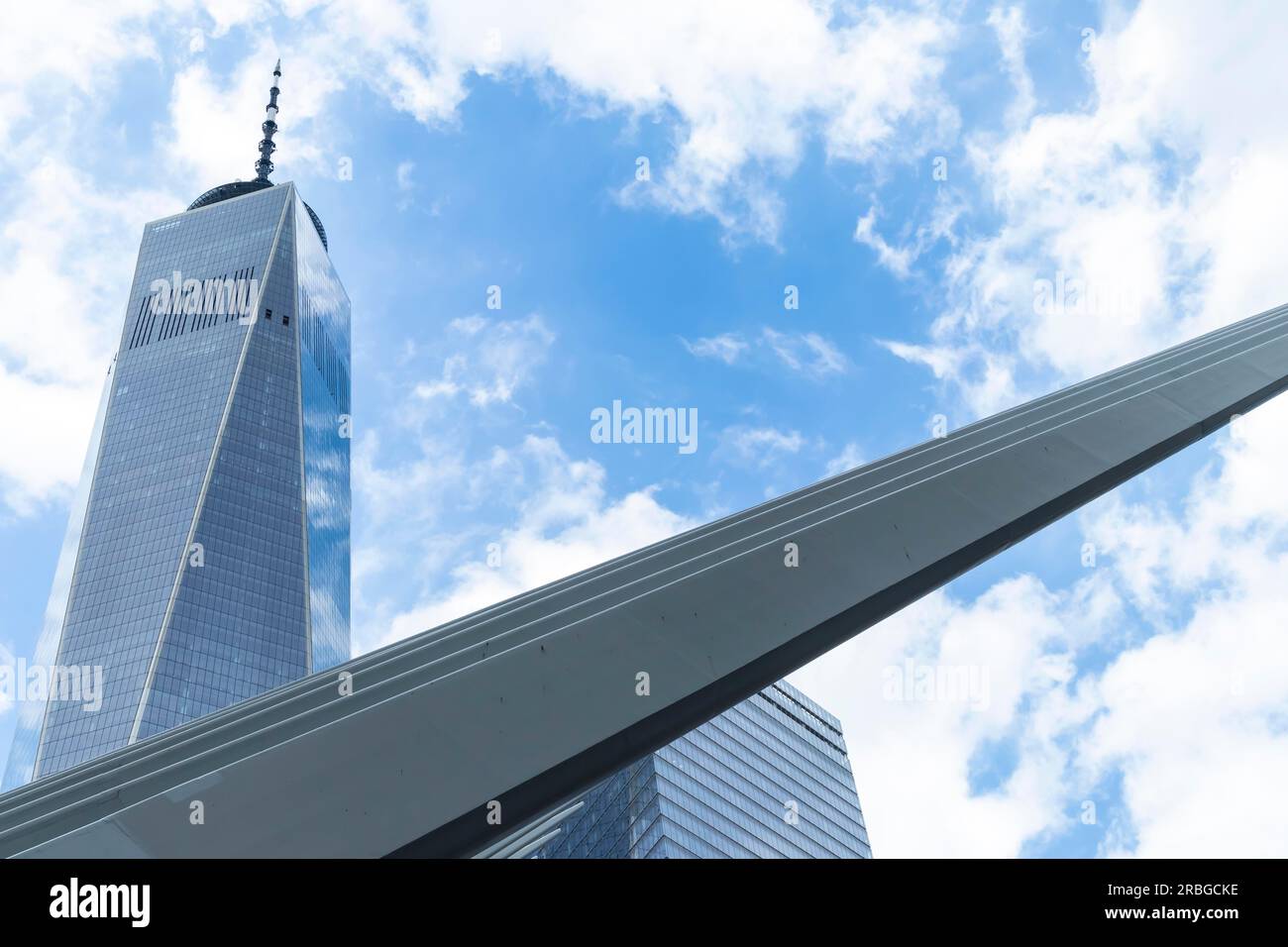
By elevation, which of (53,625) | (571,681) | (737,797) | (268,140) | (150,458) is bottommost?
(571,681)

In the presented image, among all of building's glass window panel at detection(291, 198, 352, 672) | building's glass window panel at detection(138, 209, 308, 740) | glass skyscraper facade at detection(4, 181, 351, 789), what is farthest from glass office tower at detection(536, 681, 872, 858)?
building's glass window panel at detection(291, 198, 352, 672)

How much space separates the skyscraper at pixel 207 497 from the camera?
104 metres

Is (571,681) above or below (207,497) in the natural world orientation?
below

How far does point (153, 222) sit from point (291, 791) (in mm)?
159053

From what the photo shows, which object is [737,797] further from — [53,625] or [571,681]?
[571,681]

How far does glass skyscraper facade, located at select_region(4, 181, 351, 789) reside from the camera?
104 metres

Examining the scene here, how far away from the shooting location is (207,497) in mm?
113938

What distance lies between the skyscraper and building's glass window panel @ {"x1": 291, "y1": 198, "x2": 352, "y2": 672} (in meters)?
0.37

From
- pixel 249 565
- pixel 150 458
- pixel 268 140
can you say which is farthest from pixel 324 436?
pixel 268 140

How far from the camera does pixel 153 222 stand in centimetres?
14638

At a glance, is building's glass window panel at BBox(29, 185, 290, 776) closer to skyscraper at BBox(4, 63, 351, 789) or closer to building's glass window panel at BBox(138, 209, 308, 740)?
skyscraper at BBox(4, 63, 351, 789)

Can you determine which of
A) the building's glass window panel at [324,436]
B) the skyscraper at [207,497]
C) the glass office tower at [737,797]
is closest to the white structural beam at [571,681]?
the glass office tower at [737,797]

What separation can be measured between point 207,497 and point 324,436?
23.5 metres
